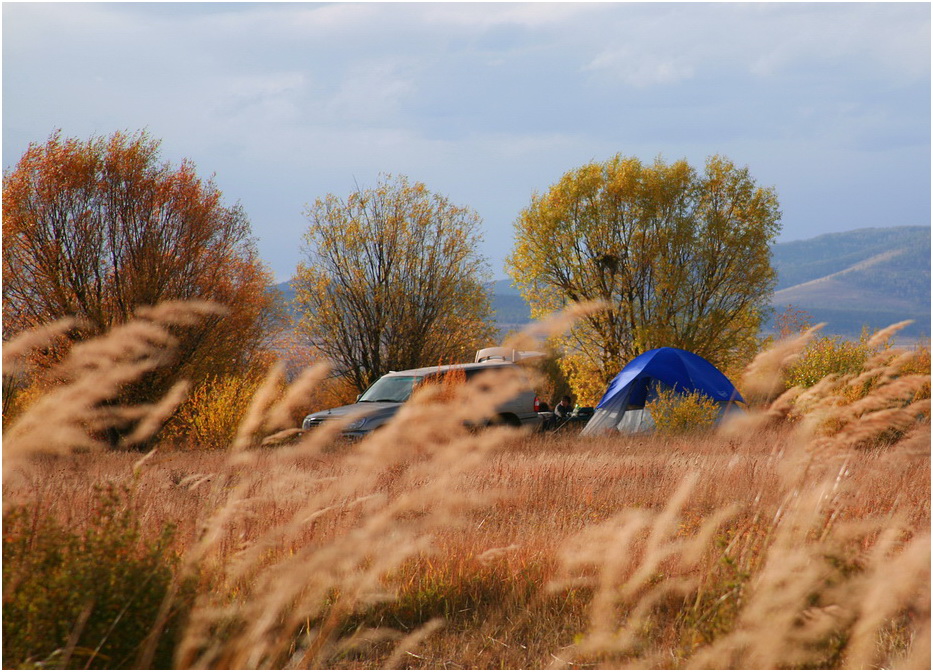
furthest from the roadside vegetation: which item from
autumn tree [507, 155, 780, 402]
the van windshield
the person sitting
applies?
autumn tree [507, 155, 780, 402]

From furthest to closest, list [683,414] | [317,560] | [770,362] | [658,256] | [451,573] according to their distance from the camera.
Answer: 1. [658,256]
2. [683,414]
3. [770,362]
4. [451,573]
5. [317,560]

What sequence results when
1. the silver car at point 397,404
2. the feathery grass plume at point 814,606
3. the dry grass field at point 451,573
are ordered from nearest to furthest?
1. the feathery grass plume at point 814,606
2. the dry grass field at point 451,573
3. the silver car at point 397,404

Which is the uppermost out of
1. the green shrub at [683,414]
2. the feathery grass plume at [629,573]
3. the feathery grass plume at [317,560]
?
the feathery grass plume at [317,560]

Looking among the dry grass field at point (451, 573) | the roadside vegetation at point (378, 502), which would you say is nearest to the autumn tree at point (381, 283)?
the roadside vegetation at point (378, 502)

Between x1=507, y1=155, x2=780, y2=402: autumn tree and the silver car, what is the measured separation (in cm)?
1023

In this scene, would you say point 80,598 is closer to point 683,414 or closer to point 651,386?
point 683,414

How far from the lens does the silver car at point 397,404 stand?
37.8ft

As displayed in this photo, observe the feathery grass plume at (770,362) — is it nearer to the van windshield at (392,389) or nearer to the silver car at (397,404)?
the silver car at (397,404)

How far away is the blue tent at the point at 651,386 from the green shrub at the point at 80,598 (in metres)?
12.1

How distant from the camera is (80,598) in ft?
8.89

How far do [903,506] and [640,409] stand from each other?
9.05 m

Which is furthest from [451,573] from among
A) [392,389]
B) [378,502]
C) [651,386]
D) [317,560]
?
[651,386]

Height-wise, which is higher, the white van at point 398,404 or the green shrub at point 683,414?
the white van at point 398,404

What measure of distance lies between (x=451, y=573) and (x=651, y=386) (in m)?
11.1
